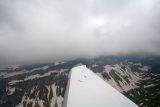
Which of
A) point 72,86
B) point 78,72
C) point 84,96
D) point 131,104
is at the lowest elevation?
point 131,104

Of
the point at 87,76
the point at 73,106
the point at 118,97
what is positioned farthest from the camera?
the point at 87,76

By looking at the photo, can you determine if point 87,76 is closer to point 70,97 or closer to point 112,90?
point 112,90

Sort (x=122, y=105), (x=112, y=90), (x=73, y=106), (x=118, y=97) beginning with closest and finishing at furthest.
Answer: (x=73, y=106), (x=122, y=105), (x=118, y=97), (x=112, y=90)

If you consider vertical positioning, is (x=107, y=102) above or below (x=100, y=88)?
below

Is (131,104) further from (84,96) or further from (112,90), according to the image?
(84,96)

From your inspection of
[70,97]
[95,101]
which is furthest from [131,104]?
[70,97]

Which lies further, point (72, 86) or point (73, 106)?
point (72, 86)

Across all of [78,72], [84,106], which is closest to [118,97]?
[84,106]
